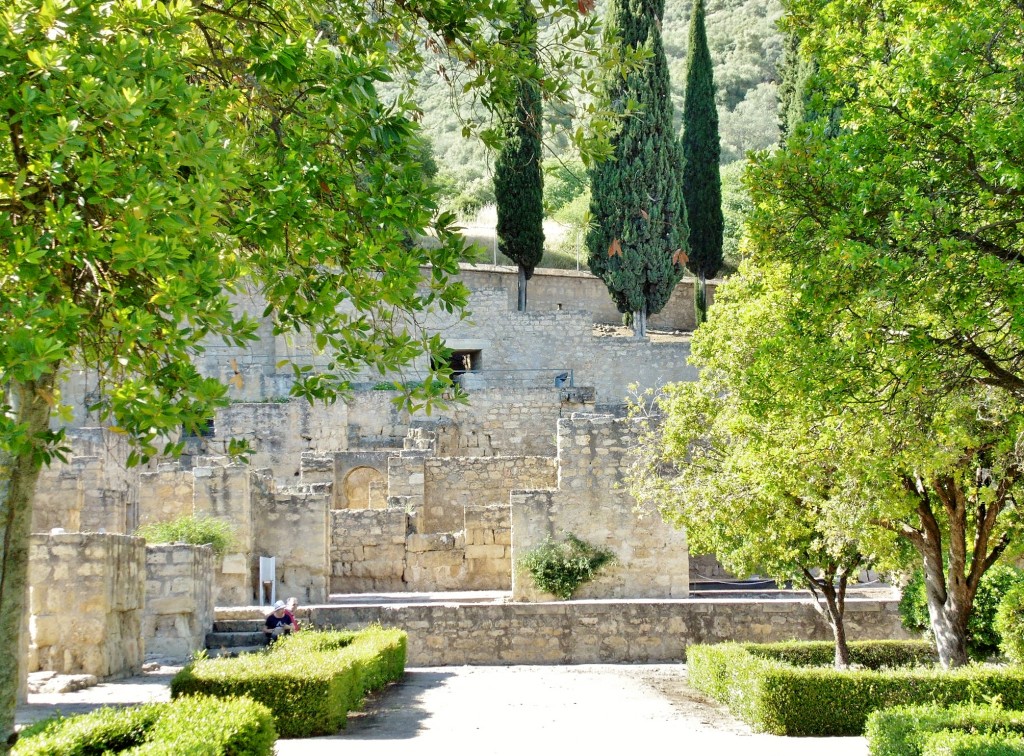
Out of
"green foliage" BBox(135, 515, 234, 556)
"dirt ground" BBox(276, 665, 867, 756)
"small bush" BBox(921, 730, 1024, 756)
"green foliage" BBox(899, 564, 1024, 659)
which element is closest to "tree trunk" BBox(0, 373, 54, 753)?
"dirt ground" BBox(276, 665, 867, 756)

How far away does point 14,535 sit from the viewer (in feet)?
22.7

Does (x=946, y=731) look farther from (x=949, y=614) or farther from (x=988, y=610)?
(x=988, y=610)

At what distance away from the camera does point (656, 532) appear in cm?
2061

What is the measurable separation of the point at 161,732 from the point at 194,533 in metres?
10.9

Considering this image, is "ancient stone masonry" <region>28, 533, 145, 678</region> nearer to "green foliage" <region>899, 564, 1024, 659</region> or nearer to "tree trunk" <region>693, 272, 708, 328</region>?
"green foliage" <region>899, 564, 1024, 659</region>

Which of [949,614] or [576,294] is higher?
[576,294]

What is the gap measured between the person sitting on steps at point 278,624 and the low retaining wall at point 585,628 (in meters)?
1.71

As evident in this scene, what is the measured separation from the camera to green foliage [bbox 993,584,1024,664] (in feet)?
Answer: 45.8

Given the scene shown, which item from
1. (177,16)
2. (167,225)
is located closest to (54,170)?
(167,225)

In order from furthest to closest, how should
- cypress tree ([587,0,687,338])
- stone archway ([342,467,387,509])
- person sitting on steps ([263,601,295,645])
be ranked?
cypress tree ([587,0,687,338]) → stone archway ([342,467,387,509]) → person sitting on steps ([263,601,295,645])

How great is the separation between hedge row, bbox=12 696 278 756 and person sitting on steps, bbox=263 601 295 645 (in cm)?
698

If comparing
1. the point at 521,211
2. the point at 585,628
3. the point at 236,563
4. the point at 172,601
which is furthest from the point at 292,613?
the point at 521,211

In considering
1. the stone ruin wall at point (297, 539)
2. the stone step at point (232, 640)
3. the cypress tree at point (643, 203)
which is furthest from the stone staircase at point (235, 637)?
the cypress tree at point (643, 203)

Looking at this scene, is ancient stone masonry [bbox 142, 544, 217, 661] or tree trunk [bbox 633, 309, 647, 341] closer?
ancient stone masonry [bbox 142, 544, 217, 661]
